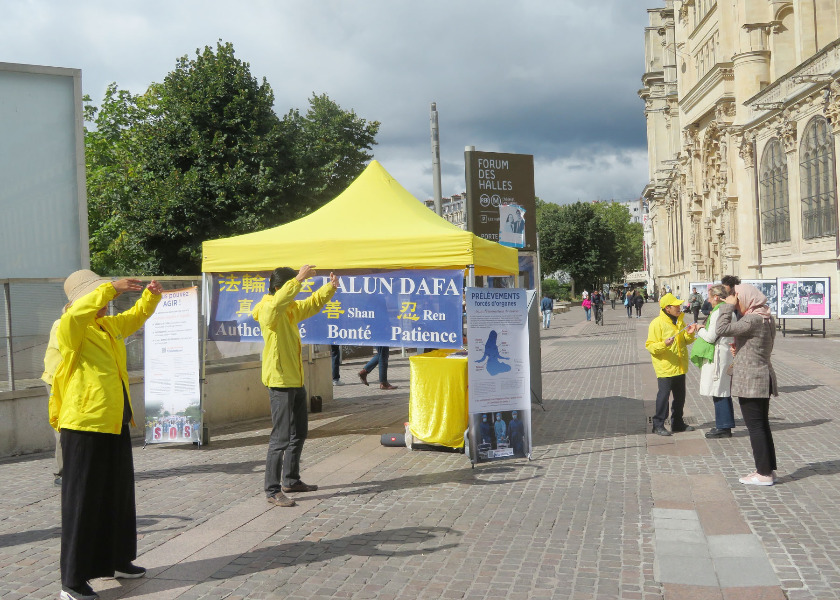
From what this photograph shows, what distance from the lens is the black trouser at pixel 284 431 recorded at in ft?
22.1

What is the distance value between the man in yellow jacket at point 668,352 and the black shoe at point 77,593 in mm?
6762

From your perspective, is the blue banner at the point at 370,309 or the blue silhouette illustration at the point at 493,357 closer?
the blue silhouette illustration at the point at 493,357

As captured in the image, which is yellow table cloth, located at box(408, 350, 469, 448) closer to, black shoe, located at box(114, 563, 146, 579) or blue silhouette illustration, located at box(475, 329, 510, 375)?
blue silhouette illustration, located at box(475, 329, 510, 375)

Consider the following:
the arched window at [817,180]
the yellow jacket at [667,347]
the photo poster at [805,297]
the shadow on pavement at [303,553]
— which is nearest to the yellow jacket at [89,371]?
the shadow on pavement at [303,553]

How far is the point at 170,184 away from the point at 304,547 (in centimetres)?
2450

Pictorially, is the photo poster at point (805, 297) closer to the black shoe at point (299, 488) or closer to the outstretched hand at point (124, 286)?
the black shoe at point (299, 488)

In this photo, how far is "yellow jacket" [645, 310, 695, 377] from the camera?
959 centimetres

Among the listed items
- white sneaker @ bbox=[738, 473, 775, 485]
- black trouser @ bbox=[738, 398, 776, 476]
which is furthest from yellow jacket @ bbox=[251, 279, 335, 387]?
white sneaker @ bbox=[738, 473, 775, 485]

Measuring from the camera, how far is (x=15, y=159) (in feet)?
37.1

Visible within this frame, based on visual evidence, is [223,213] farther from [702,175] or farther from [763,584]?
[702,175]

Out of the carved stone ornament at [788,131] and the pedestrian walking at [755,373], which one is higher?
the carved stone ornament at [788,131]

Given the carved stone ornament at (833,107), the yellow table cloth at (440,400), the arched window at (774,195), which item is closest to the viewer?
the yellow table cloth at (440,400)

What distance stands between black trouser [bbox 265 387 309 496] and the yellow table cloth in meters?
2.22

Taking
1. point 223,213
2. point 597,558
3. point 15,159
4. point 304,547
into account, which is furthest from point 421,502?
point 223,213
